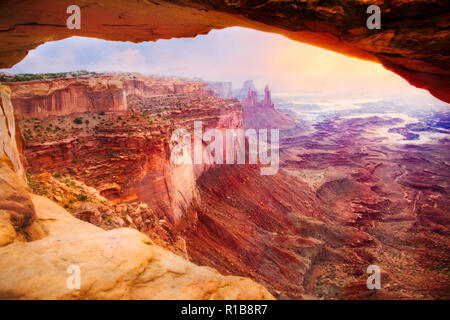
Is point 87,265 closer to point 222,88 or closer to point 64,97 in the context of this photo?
point 64,97

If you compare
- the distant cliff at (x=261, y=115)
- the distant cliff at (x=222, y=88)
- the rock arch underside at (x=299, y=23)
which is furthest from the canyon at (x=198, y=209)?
the distant cliff at (x=222, y=88)

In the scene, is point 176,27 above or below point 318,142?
above

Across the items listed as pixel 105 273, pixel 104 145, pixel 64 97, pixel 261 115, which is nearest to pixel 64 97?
pixel 64 97

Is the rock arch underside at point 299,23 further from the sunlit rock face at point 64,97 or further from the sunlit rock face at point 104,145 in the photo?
the sunlit rock face at point 64,97

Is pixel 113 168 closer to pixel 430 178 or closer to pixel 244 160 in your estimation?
pixel 244 160

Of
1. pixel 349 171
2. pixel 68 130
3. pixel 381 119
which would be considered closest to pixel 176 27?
pixel 68 130

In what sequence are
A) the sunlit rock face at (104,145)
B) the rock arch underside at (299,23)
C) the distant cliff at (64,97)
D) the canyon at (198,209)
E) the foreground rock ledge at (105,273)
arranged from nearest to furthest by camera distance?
Answer: 1. the foreground rock ledge at (105,273)
2. the rock arch underside at (299,23)
3. the canyon at (198,209)
4. the sunlit rock face at (104,145)
5. the distant cliff at (64,97)
